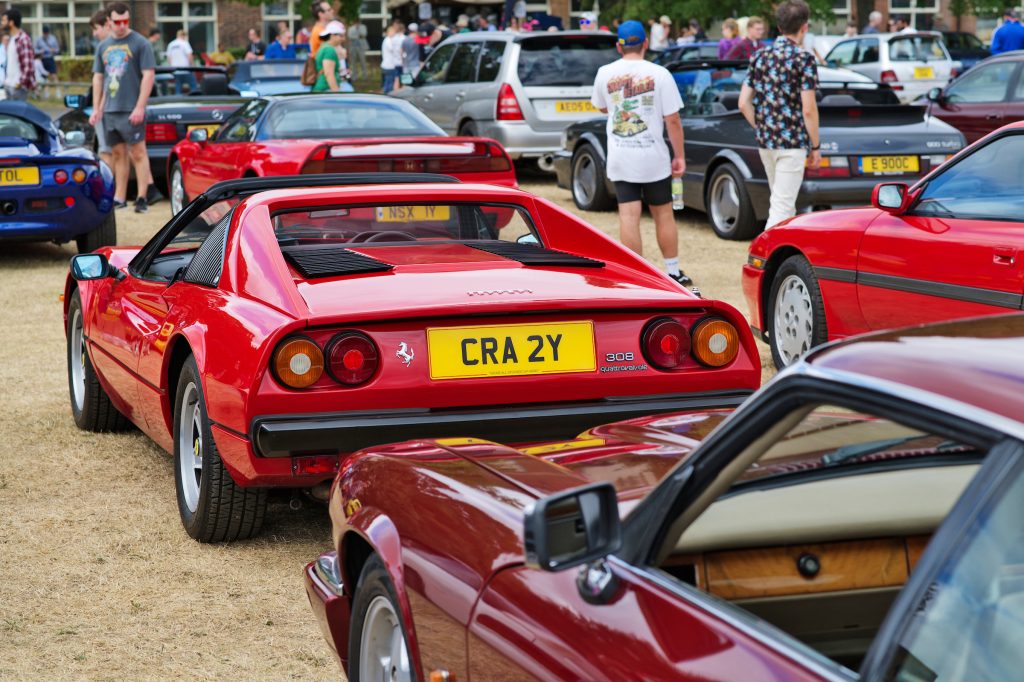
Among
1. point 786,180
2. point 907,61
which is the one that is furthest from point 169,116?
point 907,61

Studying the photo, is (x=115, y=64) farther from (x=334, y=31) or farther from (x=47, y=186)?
(x=334, y=31)

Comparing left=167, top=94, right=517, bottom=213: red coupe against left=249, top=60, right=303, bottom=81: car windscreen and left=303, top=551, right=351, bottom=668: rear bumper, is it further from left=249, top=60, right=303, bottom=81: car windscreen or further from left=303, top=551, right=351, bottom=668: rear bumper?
left=249, top=60, right=303, bottom=81: car windscreen

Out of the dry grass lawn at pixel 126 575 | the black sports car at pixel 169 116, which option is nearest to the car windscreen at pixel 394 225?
the dry grass lawn at pixel 126 575

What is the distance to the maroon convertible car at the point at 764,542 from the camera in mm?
1772

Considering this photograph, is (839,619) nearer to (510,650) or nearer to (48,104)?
(510,650)

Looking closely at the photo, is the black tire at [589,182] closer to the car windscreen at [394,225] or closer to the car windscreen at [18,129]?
the car windscreen at [18,129]

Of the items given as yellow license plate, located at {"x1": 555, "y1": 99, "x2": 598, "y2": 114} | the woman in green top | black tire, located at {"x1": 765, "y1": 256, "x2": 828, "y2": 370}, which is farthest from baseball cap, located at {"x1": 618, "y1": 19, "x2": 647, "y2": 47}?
the woman in green top

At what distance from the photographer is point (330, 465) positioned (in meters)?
4.37

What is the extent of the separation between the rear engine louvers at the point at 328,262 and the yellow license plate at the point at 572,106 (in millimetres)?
10964

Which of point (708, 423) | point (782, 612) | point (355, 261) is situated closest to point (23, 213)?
point (355, 261)

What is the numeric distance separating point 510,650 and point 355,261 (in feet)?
8.79

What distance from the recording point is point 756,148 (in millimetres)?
11938

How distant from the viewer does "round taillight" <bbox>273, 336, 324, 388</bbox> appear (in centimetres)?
434

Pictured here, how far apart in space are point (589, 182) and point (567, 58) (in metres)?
2.25
